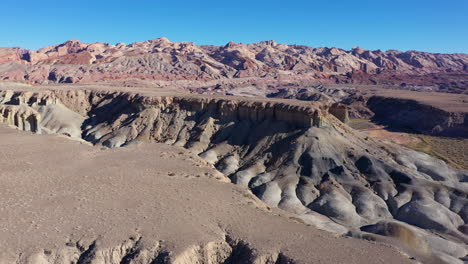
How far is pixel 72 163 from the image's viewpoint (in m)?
28.0

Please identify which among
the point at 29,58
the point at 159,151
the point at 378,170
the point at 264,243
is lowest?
the point at 378,170

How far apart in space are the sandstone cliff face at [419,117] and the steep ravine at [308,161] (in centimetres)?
4717

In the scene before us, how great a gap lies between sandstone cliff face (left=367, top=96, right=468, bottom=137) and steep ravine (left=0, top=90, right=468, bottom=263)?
47172 mm

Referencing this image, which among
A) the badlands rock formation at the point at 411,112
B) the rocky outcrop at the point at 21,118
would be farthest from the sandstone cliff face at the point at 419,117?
the rocky outcrop at the point at 21,118

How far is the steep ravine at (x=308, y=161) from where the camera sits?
3947cm

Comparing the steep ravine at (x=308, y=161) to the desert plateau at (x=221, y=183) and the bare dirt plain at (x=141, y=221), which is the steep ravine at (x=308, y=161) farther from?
the bare dirt plain at (x=141, y=221)

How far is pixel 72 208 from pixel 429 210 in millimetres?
38832

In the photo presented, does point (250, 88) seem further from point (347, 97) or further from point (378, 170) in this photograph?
point (378, 170)

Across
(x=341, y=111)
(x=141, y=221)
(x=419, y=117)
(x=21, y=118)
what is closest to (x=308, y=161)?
(x=341, y=111)

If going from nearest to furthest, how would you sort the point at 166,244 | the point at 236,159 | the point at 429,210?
1. the point at 166,244
2. the point at 429,210
3. the point at 236,159

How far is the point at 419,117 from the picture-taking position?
105m

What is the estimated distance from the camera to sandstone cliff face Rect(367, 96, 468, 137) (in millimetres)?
95250

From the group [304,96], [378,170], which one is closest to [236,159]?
[378,170]

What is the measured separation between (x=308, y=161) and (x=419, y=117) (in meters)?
72.7
